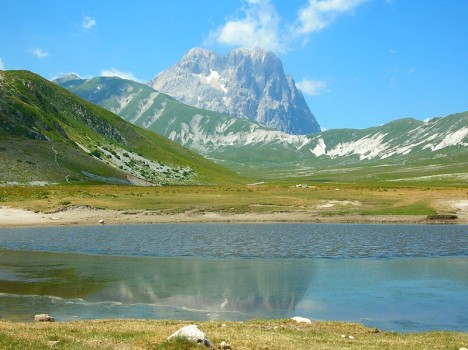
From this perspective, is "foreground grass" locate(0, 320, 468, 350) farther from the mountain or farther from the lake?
the mountain

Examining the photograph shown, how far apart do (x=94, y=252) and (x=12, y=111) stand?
13557cm

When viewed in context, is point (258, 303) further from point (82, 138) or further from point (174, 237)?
point (82, 138)

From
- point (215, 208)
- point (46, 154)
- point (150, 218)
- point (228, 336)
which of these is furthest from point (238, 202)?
point (228, 336)

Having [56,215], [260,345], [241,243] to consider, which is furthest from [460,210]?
[260,345]

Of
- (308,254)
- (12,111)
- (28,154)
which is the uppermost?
(12,111)

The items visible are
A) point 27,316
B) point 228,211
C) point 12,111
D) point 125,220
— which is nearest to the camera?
point 27,316

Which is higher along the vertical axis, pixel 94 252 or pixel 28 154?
pixel 28 154

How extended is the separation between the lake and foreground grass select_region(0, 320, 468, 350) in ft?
11.8

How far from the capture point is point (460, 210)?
91.2 meters

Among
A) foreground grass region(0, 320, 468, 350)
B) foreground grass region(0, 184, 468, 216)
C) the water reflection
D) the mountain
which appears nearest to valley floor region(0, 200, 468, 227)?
foreground grass region(0, 184, 468, 216)

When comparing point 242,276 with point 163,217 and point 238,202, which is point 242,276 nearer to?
point 163,217

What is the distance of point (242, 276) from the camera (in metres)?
40.6

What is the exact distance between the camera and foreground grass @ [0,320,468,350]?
723 inches

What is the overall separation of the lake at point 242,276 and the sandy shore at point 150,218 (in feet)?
42.6
